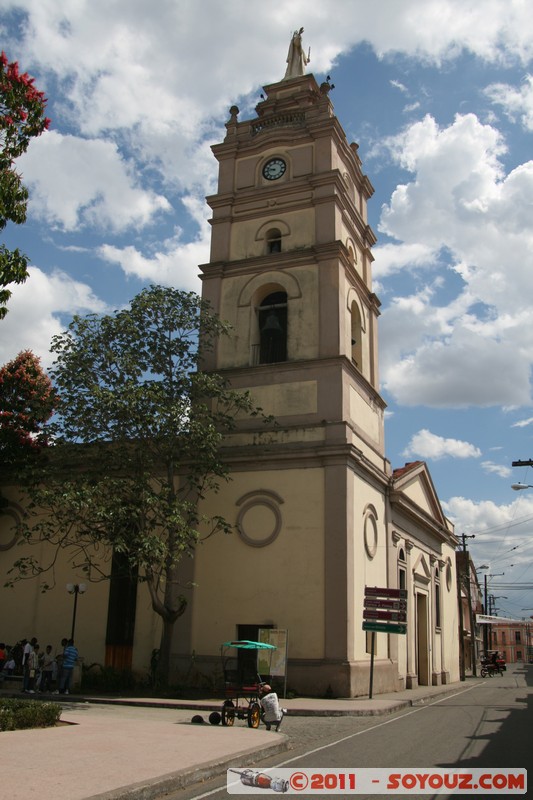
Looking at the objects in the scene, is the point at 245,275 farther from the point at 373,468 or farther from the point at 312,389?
the point at 373,468

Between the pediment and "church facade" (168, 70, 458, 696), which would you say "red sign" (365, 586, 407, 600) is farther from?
the pediment

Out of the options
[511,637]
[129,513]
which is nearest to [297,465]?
[129,513]

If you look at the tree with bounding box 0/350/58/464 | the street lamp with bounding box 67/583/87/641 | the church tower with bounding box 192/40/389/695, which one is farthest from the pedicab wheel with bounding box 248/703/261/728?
the tree with bounding box 0/350/58/464

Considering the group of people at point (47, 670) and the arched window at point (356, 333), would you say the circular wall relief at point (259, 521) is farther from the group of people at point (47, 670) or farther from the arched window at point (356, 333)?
the arched window at point (356, 333)

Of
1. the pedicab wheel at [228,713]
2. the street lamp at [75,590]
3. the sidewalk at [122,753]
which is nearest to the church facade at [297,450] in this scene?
the street lamp at [75,590]

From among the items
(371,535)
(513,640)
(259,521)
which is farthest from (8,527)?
(513,640)

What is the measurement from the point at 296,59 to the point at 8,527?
75.3 ft

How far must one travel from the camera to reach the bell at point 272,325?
80.7 feet

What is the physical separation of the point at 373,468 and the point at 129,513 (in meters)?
8.79

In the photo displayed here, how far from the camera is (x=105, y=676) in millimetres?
21297

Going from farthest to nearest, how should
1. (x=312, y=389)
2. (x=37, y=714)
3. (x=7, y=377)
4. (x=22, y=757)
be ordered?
(x=7, y=377)
(x=312, y=389)
(x=37, y=714)
(x=22, y=757)

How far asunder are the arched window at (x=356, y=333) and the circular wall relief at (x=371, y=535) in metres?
6.05

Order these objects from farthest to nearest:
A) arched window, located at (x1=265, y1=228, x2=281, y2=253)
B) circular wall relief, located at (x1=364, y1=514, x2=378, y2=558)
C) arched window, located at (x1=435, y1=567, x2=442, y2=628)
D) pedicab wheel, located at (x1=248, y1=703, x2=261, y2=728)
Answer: arched window, located at (x1=435, y1=567, x2=442, y2=628) → arched window, located at (x1=265, y1=228, x2=281, y2=253) → circular wall relief, located at (x1=364, y1=514, x2=378, y2=558) → pedicab wheel, located at (x1=248, y1=703, x2=261, y2=728)

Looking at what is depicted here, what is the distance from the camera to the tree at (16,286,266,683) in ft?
61.5
